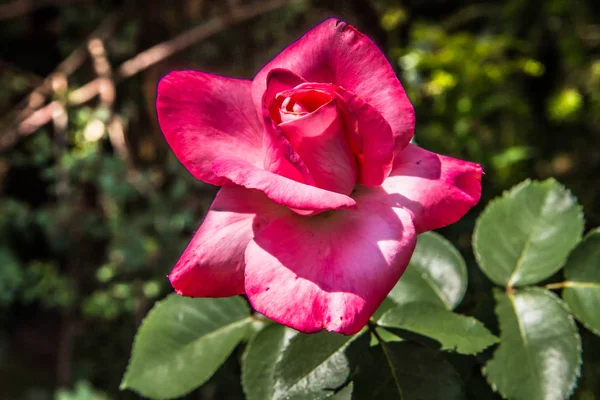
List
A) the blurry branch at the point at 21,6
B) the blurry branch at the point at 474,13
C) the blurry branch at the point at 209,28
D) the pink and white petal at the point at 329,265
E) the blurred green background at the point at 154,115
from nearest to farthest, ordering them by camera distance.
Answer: the pink and white petal at the point at 329,265
the blurred green background at the point at 154,115
the blurry branch at the point at 209,28
the blurry branch at the point at 21,6
the blurry branch at the point at 474,13

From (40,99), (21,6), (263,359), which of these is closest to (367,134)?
(263,359)

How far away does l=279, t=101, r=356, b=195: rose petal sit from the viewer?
15.3 inches

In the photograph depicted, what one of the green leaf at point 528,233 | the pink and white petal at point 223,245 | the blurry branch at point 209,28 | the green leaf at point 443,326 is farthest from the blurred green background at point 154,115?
the pink and white petal at point 223,245

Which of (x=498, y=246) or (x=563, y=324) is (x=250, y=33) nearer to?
(x=498, y=246)

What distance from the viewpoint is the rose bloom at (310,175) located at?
36 centimetres

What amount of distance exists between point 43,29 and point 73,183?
840mm

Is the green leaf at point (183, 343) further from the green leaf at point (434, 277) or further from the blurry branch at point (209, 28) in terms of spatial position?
the blurry branch at point (209, 28)

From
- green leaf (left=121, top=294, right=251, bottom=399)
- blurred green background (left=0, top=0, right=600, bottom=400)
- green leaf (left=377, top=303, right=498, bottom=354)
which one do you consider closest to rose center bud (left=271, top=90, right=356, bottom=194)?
green leaf (left=377, top=303, right=498, bottom=354)

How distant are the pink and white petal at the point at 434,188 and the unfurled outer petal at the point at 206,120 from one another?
0.12 m

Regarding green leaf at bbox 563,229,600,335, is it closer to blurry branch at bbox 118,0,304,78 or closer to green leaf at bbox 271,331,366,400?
green leaf at bbox 271,331,366,400

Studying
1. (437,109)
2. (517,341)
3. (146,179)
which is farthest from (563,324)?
(146,179)

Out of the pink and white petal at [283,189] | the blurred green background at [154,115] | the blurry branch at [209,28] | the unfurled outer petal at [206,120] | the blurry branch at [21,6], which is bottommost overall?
the blurred green background at [154,115]

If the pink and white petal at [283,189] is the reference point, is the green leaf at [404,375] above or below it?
below

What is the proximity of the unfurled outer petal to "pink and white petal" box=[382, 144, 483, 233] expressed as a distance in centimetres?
12
